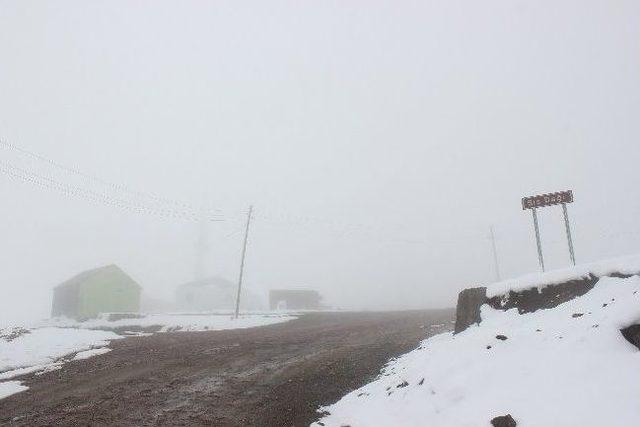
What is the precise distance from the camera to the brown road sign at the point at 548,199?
16.0 meters

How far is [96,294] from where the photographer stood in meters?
62.8

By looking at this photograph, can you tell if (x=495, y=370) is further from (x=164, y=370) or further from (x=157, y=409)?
(x=164, y=370)

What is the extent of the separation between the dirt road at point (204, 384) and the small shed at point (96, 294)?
5255 centimetres

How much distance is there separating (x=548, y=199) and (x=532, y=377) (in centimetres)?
1220

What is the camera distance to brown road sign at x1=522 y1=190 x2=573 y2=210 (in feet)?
52.6

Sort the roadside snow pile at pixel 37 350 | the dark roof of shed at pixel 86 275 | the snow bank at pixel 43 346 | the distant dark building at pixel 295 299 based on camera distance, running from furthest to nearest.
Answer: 1. the distant dark building at pixel 295 299
2. the dark roof of shed at pixel 86 275
3. the snow bank at pixel 43 346
4. the roadside snow pile at pixel 37 350

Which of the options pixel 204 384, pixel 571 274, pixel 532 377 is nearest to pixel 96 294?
pixel 204 384

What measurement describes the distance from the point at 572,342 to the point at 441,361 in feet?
8.42

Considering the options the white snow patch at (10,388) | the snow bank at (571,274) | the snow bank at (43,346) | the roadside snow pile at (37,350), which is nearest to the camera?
the snow bank at (571,274)

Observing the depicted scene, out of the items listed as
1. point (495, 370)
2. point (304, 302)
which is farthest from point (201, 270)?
point (495, 370)

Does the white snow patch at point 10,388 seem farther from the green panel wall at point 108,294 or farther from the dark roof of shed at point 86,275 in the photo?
the dark roof of shed at point 86,275

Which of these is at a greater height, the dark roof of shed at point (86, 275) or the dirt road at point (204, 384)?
the dark roof of shed at point (86, 275)

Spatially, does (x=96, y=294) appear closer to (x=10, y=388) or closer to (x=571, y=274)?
(x=10, y=388)

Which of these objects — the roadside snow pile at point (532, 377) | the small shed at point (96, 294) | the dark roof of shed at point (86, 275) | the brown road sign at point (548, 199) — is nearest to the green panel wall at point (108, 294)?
the small shed at point (96, 294)
